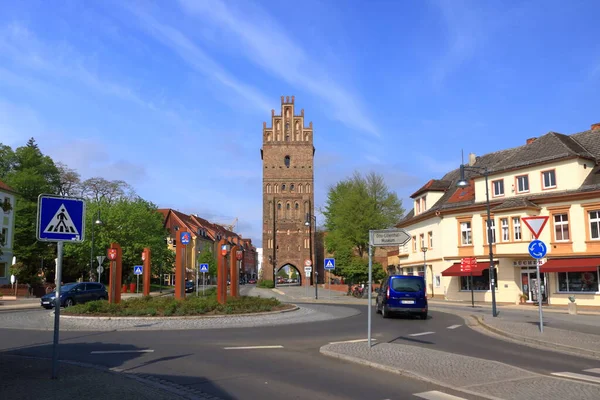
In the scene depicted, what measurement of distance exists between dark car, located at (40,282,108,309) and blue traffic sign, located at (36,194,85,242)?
23182 millimetres

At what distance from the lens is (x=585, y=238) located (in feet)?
103

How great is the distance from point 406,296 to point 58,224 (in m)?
16.5

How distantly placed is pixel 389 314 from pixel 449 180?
27.4 meters

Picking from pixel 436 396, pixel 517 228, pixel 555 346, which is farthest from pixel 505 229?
pixel 436 396

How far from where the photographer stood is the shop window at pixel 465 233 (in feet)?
127

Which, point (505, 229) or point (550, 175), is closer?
point (550, 175)

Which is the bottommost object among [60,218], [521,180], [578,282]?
[578,282]

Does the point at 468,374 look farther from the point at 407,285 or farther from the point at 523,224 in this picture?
the point at 523,224

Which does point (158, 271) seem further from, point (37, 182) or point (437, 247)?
point (437, 247)

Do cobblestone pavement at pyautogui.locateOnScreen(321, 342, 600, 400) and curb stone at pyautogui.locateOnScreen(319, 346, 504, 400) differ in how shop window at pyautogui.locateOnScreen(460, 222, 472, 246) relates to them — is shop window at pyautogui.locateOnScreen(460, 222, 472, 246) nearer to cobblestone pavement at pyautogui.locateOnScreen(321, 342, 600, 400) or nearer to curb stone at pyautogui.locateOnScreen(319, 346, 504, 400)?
cobblestone pavement at pyautogui.locateOnScreen(321, 342, 600, 400)

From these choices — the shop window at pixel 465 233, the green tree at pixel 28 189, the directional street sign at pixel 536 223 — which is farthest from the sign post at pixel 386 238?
the green tree at pixel 28 189

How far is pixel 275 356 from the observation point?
11094 millimetres

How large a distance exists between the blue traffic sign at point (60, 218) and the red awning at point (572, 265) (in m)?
30.6

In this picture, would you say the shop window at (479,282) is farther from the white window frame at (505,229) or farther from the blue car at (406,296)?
the blue car at (406,296)
